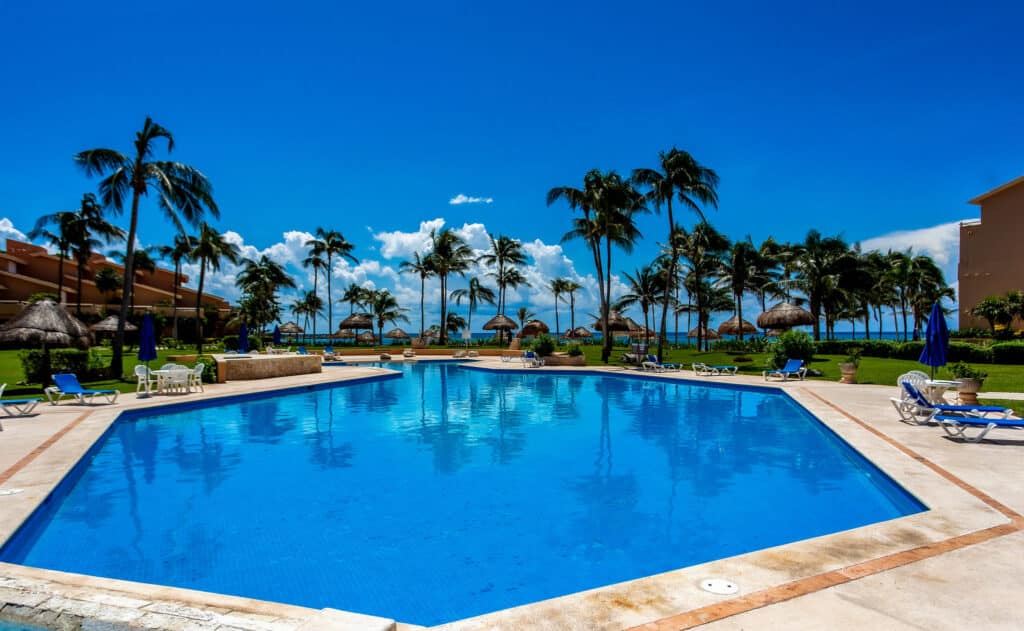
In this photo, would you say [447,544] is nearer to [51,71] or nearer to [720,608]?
[720,608]

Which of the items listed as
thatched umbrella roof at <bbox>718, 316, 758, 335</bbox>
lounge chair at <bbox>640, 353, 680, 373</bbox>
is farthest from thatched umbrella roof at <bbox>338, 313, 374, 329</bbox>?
lounge chair at <bbox>640, 353, 680, 373</bbox>

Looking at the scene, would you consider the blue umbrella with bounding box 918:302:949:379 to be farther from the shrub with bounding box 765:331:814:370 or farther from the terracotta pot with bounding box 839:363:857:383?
the shrub with bounding box 765:331:814:370

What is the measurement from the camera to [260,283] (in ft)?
160

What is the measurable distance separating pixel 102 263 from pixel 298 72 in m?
52.9

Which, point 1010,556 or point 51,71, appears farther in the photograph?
point 51,71

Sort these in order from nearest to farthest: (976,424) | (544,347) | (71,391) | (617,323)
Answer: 1. (976,424)
2. (71,391)
3. (544,347)
4. (617,323)

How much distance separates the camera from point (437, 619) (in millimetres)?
3973

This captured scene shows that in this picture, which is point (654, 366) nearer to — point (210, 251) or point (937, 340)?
point (937, 340)

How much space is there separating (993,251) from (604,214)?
27.3 m

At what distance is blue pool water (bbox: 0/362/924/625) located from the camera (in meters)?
4.70

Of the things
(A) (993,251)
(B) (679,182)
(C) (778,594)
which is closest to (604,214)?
(B) (679,182)

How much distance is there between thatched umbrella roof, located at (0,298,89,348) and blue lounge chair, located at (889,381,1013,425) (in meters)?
20.0

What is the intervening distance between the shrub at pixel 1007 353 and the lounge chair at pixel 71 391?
97.7 ft

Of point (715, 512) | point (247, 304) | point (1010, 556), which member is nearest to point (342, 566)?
point (715, 512)
